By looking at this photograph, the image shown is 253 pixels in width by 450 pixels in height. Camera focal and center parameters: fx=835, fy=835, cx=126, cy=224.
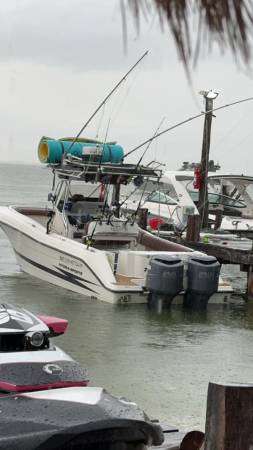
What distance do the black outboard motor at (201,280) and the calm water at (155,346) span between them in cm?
27

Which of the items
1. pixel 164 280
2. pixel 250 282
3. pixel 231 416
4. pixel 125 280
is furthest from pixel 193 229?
pixel 231 416

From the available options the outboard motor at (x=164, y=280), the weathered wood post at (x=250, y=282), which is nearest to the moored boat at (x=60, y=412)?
the outboard motor at (x=164, y=280)

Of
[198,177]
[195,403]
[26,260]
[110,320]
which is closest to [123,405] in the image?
[195,403]

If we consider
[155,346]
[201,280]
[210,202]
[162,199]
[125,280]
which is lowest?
[155,346]

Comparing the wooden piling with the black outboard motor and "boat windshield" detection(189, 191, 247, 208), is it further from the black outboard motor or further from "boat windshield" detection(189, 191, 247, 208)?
"boat windshield" detection(189, 191, 247, 208)

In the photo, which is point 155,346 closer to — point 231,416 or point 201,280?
point 201,280

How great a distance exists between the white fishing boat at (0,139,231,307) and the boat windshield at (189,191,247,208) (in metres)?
9.04

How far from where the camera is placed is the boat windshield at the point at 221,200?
27811 mm

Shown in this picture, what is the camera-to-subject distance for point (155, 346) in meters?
13.0

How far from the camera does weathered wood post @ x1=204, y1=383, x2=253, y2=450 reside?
450cm

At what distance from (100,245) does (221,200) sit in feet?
36.7

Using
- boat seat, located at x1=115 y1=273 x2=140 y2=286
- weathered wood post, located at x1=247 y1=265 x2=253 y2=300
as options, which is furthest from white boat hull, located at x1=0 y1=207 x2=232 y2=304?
weathered wood post, located at x1=247 y1=265 x2=253 y2=300

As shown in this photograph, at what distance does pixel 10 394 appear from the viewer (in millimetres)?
5852

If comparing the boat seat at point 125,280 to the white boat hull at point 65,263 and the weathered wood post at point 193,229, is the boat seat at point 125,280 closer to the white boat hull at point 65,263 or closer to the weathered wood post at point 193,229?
the white boat hull at point 65,263
